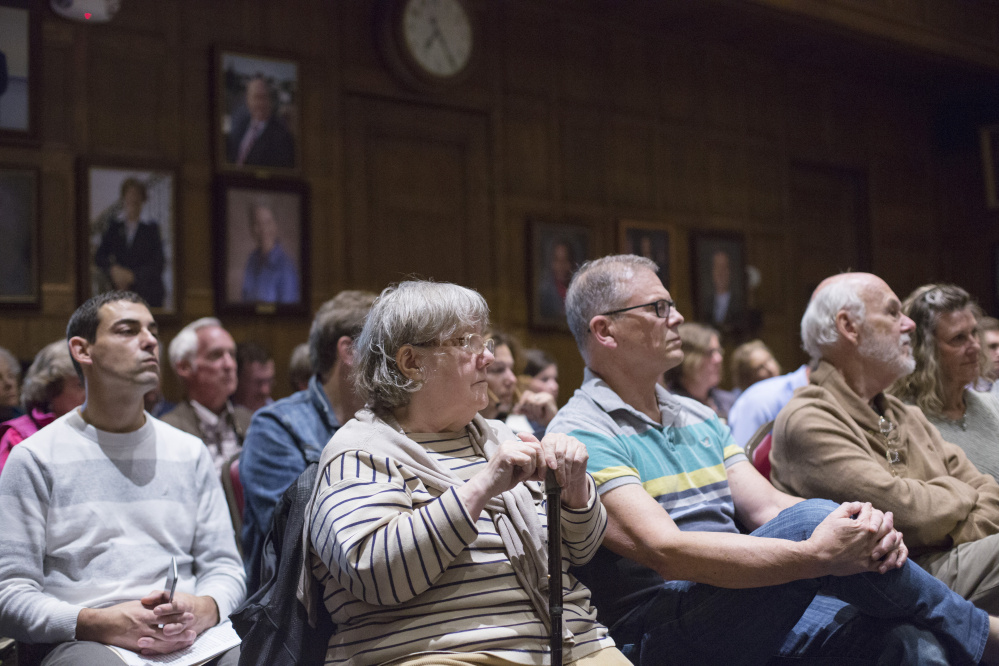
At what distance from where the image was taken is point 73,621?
2.25 m

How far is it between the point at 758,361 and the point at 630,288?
4.03m

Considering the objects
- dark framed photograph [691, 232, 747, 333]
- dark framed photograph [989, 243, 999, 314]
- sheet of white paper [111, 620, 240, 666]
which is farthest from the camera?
dark framed photograph [989, 243, 999, 314]

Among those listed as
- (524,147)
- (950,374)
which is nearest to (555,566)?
(950,374)

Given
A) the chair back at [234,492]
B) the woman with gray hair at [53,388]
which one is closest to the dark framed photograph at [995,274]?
the chair back at [234,492]

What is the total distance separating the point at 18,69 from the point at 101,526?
3.64m

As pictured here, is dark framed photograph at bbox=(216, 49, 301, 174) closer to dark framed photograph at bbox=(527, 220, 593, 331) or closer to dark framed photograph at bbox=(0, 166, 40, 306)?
dark framed photograph at bbox=(0, 166, 40, 306)

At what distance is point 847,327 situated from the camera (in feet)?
9.73

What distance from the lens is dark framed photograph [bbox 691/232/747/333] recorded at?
25.3 feet

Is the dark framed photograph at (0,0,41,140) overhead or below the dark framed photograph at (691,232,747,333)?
overhead

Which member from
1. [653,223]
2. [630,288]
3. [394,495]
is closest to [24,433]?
[394,495]

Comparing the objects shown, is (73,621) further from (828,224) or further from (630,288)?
(828,224)

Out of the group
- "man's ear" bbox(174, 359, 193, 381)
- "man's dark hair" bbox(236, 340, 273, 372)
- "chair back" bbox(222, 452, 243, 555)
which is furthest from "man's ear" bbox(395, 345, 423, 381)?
"man's dark hair" bbox(236, 340, 273, 372)

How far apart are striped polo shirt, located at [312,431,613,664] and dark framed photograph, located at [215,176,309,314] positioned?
4029 millimetres

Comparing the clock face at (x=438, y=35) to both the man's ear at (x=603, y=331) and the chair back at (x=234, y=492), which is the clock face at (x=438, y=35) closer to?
the chair back at (x=234, y=492)
